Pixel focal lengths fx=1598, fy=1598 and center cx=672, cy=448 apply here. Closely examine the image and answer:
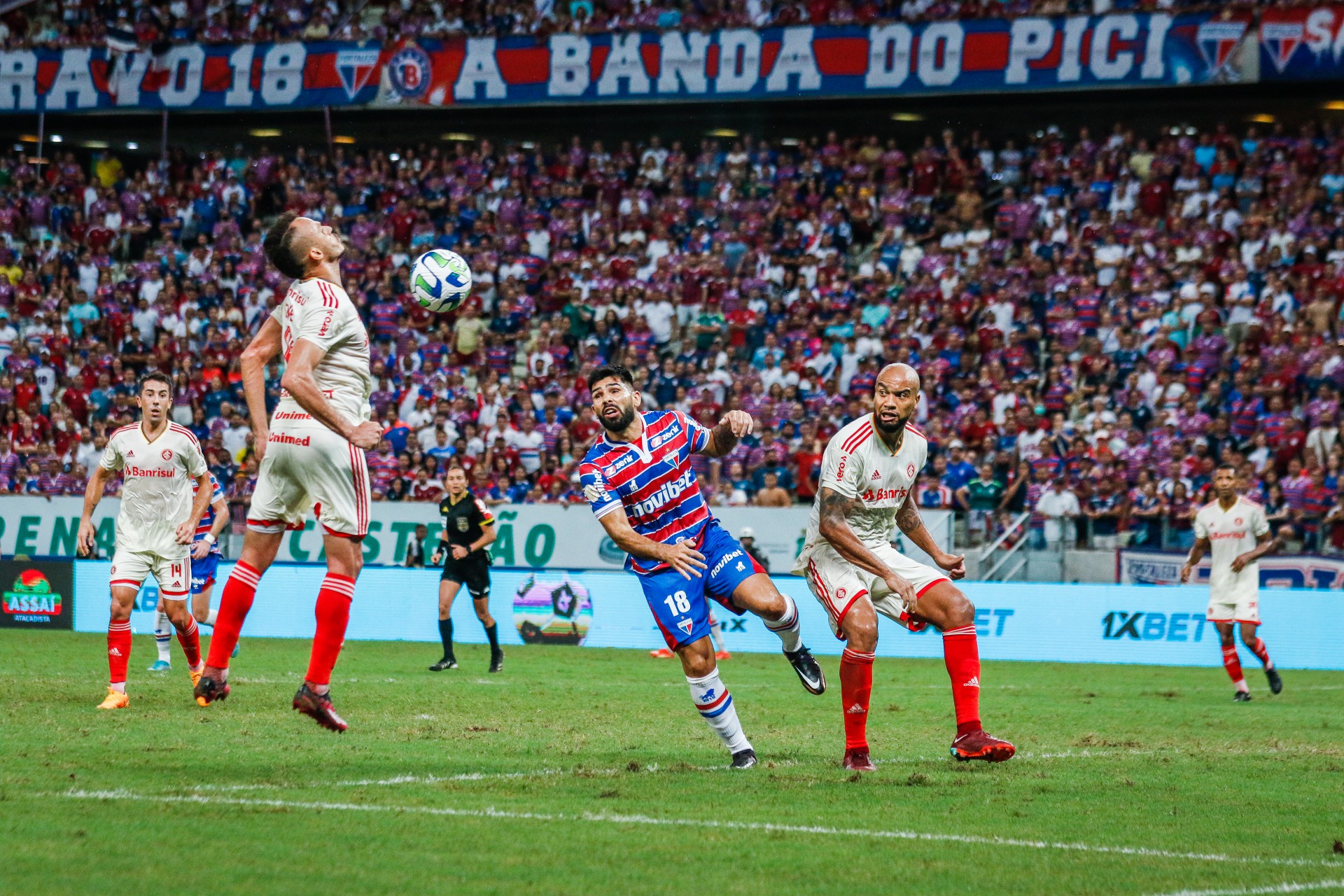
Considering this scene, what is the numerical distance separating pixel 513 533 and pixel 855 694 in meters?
16.2

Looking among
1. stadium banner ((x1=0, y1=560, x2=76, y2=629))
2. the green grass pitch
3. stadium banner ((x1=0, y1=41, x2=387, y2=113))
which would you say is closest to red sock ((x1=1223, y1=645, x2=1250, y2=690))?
the green grass pitch

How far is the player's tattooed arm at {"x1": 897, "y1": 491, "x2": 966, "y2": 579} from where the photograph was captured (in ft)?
33.8

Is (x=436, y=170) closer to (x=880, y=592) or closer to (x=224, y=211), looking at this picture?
(x=224, y=211)

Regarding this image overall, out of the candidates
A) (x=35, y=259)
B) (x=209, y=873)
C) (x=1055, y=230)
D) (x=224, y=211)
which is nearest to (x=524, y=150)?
(x=224, y=211)

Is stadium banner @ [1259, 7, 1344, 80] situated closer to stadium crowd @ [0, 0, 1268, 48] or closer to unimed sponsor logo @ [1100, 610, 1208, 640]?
stadium crowd @ [0, 0, 1268, 48]

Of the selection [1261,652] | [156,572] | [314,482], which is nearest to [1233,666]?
[1261,652]

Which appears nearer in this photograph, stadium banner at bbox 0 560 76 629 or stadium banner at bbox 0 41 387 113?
stadium banner at bbox 0 560 76 629

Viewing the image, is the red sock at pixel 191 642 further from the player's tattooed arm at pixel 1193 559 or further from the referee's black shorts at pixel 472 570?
the player's tattooed arm at pixel 1193 559

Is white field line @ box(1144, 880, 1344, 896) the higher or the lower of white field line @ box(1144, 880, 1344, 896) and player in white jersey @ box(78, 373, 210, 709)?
the lower

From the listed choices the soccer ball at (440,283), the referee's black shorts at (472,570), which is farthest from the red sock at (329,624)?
the referee's black shorts at (472,570)

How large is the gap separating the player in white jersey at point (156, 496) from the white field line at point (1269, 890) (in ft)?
30.7

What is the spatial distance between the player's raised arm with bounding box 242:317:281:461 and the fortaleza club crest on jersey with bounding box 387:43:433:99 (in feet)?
88.4

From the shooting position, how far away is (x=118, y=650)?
12.6 meters

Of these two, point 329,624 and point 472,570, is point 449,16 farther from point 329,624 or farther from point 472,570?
point 329,624
